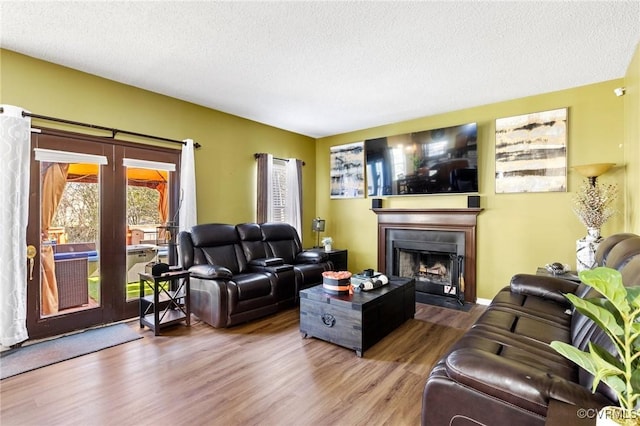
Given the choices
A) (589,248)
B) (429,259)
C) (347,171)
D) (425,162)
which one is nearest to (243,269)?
(347,171)

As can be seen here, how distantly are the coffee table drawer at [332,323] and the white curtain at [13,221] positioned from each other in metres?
2.60

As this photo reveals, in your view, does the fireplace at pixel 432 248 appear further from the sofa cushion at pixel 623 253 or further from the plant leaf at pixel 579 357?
the plant leaf at pixel 579 357

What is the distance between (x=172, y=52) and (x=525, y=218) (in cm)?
447

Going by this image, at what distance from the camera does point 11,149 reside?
2775 millimetres

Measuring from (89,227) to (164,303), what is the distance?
116 centimetres

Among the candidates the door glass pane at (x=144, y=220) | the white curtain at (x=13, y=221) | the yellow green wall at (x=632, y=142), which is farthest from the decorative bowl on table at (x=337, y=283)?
the white curtain at (x=13, y=221)

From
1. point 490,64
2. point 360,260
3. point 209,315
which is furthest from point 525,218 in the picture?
point 209,315

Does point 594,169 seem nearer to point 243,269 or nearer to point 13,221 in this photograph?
point 243,269

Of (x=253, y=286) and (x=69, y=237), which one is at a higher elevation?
(x=69, y=237)

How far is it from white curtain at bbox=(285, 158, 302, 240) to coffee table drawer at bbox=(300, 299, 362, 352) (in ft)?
8.44

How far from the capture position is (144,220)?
3.82 meters

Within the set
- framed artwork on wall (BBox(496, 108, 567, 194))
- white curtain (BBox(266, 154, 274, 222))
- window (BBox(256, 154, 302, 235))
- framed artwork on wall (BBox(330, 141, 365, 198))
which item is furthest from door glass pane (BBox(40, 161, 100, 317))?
framed artwork on wall (BBox(496, 108, 567, 194))

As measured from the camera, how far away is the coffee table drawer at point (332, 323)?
2754mm

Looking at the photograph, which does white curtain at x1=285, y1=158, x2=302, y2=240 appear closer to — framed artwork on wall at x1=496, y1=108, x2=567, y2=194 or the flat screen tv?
the flat screen tv
